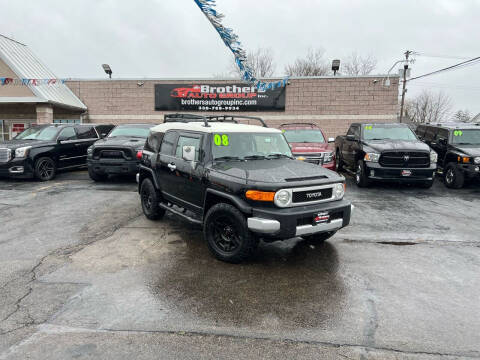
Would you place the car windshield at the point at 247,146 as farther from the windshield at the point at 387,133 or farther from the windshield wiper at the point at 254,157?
the windshield at the point at 387,133

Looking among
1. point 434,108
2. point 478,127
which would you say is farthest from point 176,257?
point 434,108

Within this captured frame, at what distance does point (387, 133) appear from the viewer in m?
10.4

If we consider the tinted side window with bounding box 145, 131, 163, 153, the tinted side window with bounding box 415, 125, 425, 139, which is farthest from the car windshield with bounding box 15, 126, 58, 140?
the tinted side window with bounding box 415, 125, 425, 139

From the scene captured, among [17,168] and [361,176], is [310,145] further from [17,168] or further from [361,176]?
[17,168]

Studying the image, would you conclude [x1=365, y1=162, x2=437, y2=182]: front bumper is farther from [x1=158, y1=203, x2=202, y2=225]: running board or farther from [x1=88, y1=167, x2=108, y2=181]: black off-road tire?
[x1=88, y1=167, x2=108, y2=181]: black off-road tire

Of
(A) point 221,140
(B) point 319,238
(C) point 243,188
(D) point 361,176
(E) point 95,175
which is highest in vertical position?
(A) point 221,140

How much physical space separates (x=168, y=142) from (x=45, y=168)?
694cm

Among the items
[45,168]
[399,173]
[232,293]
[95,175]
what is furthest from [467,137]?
[45,168]

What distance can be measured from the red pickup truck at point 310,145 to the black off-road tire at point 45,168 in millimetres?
7451

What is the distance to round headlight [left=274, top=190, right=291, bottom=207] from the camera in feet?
13.4

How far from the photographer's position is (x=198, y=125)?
5.36 metres

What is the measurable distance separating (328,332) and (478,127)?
10.6 meters

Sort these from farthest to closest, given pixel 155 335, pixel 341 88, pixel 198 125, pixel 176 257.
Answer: pixel 341 88
pixel 198 125
pixel 176 257
pixel 155 335

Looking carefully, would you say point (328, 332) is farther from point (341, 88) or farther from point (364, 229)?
point (341, 88)
